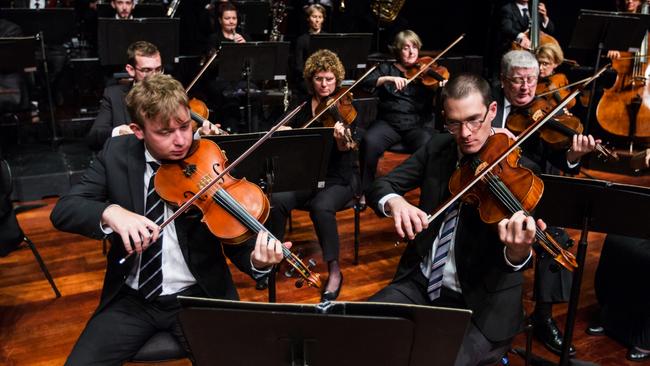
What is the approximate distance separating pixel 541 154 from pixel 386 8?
4315mm

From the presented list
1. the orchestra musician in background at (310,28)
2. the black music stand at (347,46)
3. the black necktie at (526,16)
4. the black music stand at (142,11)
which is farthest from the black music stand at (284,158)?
the black necktie at (526,16)

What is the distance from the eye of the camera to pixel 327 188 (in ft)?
12.2

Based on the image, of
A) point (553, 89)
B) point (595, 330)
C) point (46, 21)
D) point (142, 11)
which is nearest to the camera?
point (595, 330)

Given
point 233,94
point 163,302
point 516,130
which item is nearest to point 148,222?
point 163,302

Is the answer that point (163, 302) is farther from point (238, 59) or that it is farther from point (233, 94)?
point (233, 94)

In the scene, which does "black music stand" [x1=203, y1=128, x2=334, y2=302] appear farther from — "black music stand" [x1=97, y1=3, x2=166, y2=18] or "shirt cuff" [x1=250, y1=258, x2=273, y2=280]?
"black music stand" [x1=97, y1=3, x2=166, y2=18]

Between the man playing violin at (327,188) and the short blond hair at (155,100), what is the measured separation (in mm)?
1485

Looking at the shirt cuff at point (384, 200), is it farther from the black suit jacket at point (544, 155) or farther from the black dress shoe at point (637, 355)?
the black dress shoe at point (637, 355)

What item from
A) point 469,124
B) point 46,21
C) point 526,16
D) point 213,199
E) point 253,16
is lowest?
point 213,199

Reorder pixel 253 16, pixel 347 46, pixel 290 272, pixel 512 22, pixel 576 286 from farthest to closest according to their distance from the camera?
pixel 512 22
pixel 253 16
pixel 347 46
pixel 576 286
pixel 290 272

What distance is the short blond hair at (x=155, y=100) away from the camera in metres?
2.03

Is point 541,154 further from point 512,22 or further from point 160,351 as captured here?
point 512,22

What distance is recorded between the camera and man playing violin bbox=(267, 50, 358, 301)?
3.55 metres

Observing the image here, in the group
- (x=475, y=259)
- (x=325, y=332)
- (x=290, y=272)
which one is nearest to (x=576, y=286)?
(x=475, y=259)
